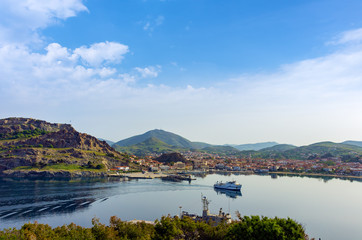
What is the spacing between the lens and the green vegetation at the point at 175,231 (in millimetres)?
22703

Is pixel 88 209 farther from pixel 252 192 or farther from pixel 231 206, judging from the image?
pixel 252 192

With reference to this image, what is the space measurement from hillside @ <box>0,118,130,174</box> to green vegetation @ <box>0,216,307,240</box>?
105 metres

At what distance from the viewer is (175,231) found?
26.6 metres

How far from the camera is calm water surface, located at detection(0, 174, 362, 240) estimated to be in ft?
166

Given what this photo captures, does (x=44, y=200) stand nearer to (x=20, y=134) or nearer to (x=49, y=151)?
(x=49, y=151)

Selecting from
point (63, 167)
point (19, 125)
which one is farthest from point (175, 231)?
point (19, 125)

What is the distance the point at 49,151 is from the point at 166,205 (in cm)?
9568

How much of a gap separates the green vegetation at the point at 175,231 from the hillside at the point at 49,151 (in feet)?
345

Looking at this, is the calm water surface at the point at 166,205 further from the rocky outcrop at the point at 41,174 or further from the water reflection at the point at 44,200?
the rocky outcrop at the point at 41,174

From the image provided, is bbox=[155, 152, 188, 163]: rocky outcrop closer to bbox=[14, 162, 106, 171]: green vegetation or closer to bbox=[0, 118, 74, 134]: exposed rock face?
bbox=[14, 162, 106, 171]: green vegetation

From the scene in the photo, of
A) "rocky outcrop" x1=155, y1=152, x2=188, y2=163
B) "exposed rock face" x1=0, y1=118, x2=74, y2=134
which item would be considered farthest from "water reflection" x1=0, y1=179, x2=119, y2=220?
"rocky outcrop" x1=155, y1=152, x2=188, y2=163

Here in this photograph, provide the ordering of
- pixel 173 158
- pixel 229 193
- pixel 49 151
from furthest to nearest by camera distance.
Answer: pixel 173 158 < pixel 49 151 < pixel 229 193

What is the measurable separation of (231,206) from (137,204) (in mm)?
25348

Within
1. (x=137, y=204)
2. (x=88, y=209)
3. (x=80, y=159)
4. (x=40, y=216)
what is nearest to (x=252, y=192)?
(x=137, y=204)
